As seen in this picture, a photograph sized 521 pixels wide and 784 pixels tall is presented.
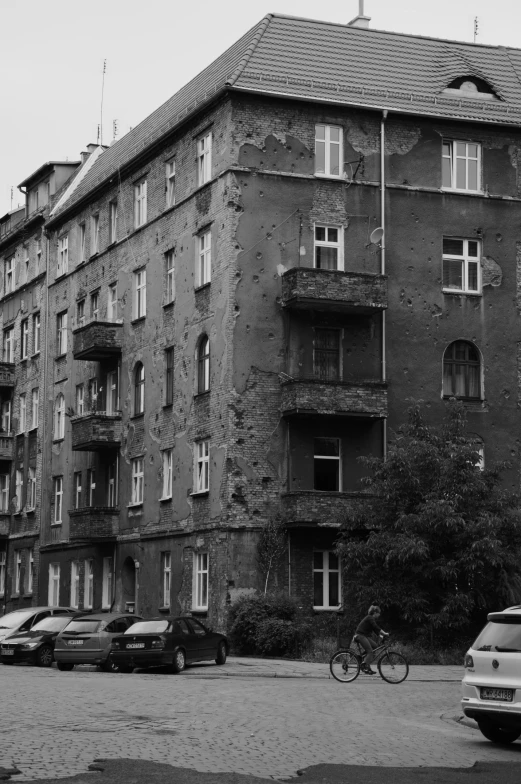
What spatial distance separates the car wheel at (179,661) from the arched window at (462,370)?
46.1 ft

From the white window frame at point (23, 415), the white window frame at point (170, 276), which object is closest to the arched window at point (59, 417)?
the white window frame at point (23, 415)

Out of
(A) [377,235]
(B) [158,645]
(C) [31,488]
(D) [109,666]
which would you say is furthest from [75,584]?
(B) [158,645]

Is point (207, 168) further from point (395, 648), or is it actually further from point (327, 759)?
point (327, 759)

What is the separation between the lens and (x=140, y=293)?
45312mm

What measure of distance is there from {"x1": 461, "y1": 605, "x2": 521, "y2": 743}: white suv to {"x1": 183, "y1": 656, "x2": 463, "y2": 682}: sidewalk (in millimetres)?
11301

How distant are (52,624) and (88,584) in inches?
551

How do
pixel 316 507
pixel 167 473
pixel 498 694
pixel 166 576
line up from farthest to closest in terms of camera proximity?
pixel 167 473 < pixel 166 576 < pixel 316 507 < pixel 498 694

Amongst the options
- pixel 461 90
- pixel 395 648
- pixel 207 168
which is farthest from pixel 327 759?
pixel 461 90

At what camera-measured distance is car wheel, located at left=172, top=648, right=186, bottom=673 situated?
29594 millimetres

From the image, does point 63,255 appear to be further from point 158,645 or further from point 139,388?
point 158,645

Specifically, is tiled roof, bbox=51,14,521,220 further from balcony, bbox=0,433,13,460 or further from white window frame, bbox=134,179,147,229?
balcony, bbox=0,433,13,460

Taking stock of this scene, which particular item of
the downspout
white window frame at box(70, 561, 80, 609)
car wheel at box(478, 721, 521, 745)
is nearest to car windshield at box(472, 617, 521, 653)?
car wheel at box(478, 721, 521, 745)

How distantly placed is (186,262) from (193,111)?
4.70m

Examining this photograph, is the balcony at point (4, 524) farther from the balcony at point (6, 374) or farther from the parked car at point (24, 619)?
the parked car at point (24, 619)
